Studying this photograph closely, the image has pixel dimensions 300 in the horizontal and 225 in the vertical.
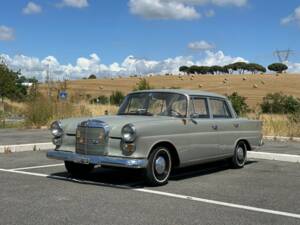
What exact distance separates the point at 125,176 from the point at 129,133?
183cm

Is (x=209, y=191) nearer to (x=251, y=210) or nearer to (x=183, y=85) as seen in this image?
(x=251, y=210)

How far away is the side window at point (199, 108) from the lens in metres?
10.1

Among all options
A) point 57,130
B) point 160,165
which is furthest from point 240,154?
point 57,130

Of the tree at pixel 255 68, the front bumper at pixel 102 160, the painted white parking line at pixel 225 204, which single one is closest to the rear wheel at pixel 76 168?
the front bumper at pixel 102 160

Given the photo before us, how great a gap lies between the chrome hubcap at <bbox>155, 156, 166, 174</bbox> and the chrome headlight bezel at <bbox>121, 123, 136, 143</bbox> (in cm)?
69

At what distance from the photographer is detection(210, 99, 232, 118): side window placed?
10.9 meters

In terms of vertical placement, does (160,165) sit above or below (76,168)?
above

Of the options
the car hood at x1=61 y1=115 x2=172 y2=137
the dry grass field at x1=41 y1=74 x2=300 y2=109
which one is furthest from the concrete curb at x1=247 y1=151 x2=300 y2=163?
the dry grass field at x1=41 y1=74 x2=300 y2=109

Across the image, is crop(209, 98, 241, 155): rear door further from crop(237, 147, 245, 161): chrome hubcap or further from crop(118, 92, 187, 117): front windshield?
crop(118, 92, 187, 117): front windshield

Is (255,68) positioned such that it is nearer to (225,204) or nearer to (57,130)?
(57,130)

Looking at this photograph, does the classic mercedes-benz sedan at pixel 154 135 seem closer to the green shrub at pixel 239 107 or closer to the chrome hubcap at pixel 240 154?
the chrome hubcap at pixel 240 154

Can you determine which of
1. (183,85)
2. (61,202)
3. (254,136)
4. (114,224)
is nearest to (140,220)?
(114,224)

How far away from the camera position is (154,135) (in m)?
8.90

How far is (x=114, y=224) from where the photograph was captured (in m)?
6.29
